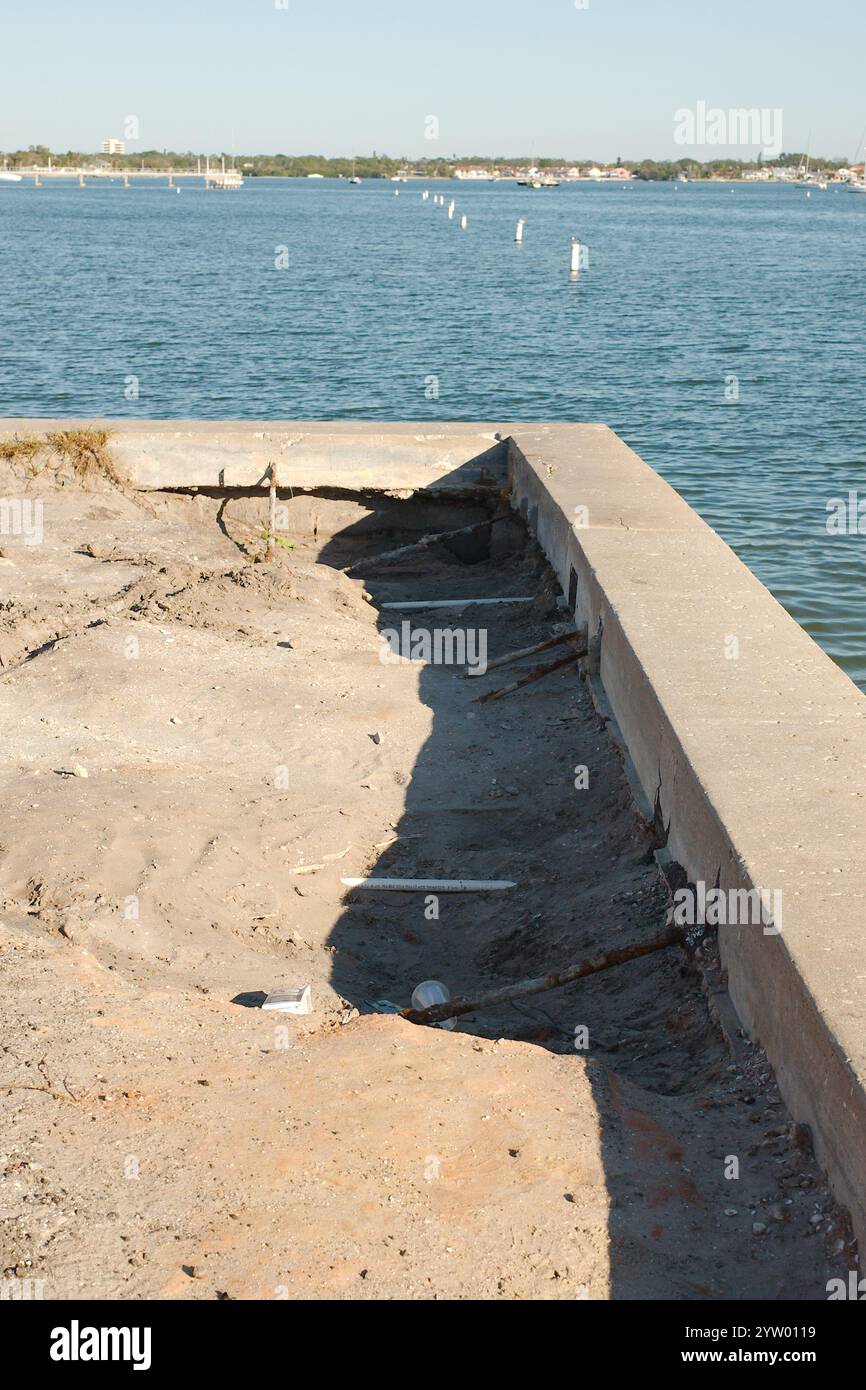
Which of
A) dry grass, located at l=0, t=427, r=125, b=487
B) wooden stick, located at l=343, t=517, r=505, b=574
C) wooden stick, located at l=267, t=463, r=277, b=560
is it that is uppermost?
dry grass, located at l=0, t=427, r=125, b=487

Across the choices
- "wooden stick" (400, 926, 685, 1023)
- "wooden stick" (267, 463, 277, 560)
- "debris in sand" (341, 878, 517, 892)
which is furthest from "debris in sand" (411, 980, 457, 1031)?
"wooden stick" (267, 463, 277, 560)

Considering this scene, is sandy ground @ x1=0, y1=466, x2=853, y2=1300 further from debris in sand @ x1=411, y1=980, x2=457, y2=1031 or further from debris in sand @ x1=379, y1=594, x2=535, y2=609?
debris in sand @ x1=379, y1=594, x2=535, y2=609

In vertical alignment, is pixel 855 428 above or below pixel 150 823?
above

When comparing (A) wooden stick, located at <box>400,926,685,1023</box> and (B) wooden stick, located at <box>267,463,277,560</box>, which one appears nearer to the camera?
(A) wooden stick, located at <box>400,926,685,1023</box>

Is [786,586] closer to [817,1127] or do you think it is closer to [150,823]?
[150,823]

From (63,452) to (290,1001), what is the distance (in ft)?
27.6

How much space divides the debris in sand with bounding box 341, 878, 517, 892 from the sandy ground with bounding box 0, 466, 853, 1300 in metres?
0.07

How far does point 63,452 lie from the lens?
484 inches

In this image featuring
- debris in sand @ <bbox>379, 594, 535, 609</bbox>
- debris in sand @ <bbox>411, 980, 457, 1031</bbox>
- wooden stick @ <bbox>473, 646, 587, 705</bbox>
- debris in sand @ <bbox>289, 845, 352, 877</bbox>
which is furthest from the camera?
debris in sand @ <bbox>379, 594, 535, 609</bbox>

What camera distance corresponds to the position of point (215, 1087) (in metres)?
4.25

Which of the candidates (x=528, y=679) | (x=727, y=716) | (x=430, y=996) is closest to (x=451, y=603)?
(x=528, y=679)

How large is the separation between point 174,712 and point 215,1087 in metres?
4.15

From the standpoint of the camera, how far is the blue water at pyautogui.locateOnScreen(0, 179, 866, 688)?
66.1ft

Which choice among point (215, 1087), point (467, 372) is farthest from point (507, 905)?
point (467, 372)
